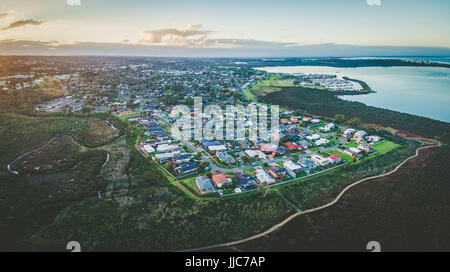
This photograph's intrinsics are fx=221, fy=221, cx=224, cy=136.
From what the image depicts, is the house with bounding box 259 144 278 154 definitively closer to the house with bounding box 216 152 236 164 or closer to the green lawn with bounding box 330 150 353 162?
the house with bounding box 216 152 236 164

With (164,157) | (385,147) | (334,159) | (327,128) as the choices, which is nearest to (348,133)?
(327,128)

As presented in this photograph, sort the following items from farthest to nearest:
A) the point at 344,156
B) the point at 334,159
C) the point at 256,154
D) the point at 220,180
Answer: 1. the point at 344,156
2. the point at 256,154
3. the point at 334,159
4. the point at 220,180

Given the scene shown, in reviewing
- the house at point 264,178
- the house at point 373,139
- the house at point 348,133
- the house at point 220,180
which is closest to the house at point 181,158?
the house at point 220,180

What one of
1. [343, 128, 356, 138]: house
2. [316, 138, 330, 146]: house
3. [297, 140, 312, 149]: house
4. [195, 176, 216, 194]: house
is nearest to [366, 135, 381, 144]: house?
[343, 128, 356, 138]: house

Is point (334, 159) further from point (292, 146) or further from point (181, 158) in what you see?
point (181, 158)

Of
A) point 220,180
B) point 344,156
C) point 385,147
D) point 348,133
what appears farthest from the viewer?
point 348,133

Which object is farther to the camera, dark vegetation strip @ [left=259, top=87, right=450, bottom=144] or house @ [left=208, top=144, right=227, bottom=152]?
dark vegetation strip @ [left=259, top=87, right=450, bottom=144]
